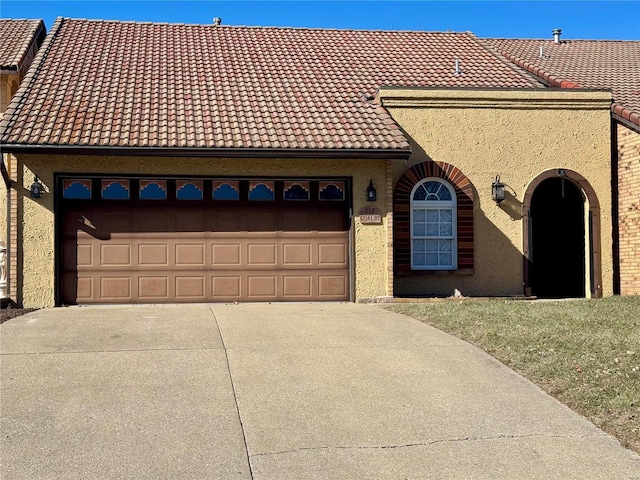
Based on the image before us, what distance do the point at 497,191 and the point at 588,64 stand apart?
6.95m

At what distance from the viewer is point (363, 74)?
1490 cm

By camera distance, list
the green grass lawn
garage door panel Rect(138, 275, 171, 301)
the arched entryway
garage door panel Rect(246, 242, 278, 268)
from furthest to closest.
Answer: the arched entryway
garage door panel Rect(246, 242, 278, 268)
garage door panel Rect(138, 275, 171, 301)
the green grass lawn

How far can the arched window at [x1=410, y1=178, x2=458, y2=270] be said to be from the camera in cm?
1351

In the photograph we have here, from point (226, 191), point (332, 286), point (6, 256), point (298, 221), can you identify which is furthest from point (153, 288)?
point (332, 286)

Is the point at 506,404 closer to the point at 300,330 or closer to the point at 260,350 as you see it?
the point at 260,350

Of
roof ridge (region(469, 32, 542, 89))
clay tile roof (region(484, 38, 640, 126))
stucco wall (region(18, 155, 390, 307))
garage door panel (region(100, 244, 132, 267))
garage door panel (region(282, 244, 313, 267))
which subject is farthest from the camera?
roof ridge (region(469, 32, 542, 89))

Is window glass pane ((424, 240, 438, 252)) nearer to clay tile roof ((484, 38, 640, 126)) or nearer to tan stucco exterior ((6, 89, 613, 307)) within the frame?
tan stucco exterior ((6, 89, 613, 307))

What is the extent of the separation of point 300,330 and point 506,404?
3.85 meters

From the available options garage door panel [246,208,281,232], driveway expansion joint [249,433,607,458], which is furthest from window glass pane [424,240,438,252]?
driveway expansion joint [249,433,607,458]

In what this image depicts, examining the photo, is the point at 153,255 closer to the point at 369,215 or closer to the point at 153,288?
the point at 153,288

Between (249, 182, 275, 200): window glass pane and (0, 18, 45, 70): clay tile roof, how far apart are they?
554 centimetres

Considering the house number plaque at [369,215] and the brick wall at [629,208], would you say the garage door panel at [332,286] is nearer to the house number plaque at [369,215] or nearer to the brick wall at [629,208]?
the house number plaque at [369,215]

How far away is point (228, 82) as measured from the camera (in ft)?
46.1

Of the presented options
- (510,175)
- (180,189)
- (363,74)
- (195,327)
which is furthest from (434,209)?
(195,327)
